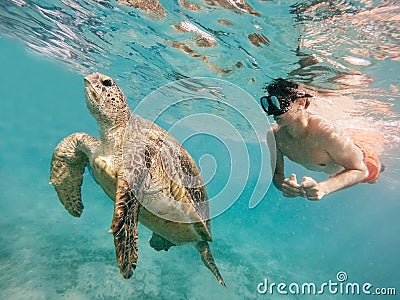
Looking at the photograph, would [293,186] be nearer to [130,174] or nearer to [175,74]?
[130,174]

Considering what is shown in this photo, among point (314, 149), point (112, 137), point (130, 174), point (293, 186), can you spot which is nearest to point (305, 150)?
point (314, 149)

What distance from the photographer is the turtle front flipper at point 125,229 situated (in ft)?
10.3

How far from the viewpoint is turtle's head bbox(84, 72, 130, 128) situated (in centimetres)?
387

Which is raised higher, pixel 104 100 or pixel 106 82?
pixel 106 82

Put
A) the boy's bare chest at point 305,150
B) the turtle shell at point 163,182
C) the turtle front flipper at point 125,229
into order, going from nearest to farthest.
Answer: the turtle front flipper at point 125,229 < the turtle shell at point 163,182 < the boy's bare chest at point 305,150

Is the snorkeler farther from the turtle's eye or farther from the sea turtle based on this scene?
the turtle's eye

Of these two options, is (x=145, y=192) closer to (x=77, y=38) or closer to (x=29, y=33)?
(x=77, y=38)

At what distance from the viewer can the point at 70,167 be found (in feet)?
16.8

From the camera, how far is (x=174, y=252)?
535 inches

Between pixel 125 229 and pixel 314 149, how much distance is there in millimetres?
3311

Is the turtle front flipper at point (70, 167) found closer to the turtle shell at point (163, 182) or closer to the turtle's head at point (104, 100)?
the turtle's head at point (104, 100)

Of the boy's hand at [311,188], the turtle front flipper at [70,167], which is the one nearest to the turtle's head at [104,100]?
the turtle front flipper at [70,167]

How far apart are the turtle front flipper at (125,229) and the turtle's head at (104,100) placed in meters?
1.14

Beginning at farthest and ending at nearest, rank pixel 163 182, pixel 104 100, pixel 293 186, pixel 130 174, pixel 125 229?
pixel 163 182
pixel 104 100
pixel 130 174
pixel 125 229
pixel 293 186
